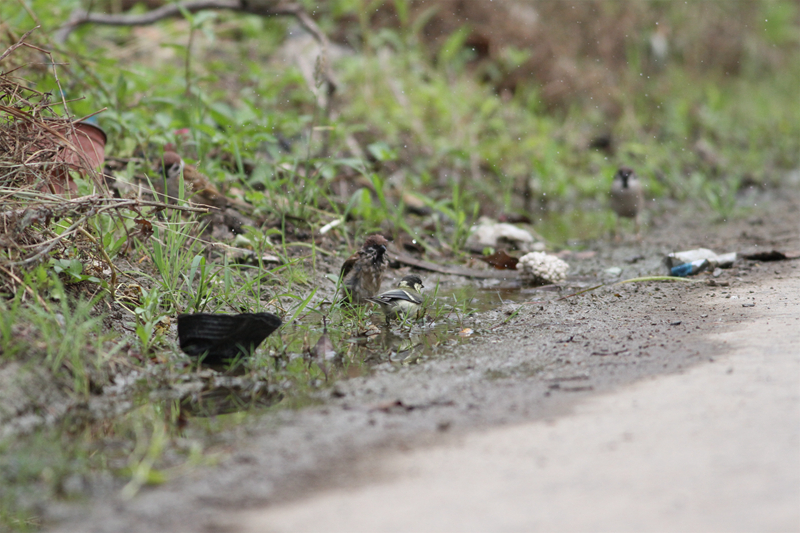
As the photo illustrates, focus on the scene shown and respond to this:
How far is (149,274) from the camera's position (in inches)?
144

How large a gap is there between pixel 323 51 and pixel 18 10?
2.75m

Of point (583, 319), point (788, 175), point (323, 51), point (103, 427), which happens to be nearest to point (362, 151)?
point (323, 51)

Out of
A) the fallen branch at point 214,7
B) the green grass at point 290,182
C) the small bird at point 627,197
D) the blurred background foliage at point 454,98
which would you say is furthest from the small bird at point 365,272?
the small bird at point 627,197

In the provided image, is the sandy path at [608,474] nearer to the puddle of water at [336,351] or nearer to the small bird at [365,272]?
the puddle of water at [336,351]

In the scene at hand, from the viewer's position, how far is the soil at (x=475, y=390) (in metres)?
1.80

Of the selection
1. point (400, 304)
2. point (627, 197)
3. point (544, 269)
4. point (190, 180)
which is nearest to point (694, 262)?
point (544, 269)

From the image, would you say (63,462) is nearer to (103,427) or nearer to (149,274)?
(103,427)

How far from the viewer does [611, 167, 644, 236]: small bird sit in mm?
6336

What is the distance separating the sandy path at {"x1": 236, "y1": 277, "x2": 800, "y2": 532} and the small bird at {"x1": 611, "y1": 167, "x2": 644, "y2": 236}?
4164 mm

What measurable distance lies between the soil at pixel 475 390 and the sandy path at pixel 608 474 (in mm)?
46

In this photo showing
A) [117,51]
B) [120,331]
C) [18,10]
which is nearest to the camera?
[120,331]

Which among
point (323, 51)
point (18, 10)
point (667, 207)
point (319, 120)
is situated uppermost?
point (18, 10)

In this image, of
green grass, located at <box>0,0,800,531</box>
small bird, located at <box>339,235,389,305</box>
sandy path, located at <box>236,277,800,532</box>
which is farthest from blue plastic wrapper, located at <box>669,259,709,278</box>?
sandy path, located at <box>236,277,800,532</box>

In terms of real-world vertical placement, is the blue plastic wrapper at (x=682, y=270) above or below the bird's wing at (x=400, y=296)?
below
